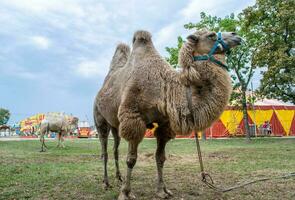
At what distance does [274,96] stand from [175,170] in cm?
1633

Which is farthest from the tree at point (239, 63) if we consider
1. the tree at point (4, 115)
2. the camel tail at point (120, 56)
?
the tree at point (4, 115)

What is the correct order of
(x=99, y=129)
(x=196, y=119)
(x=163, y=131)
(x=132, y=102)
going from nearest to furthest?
(x=196, y=119) < (x=132, y=102) < (x=163, y=131) < (x=99, y=129)

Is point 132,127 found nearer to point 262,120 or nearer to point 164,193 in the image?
point 164,193

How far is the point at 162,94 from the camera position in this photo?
15.0 ft

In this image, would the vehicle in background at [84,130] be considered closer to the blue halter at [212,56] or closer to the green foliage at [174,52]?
the green foliage at [174,52]

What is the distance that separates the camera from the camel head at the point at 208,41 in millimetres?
4496

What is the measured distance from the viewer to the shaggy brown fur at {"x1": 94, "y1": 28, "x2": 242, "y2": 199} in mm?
4305

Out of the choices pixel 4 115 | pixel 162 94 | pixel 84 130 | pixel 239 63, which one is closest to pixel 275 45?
pixel 239 63

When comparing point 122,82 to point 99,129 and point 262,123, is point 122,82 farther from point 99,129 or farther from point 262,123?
point 262,123

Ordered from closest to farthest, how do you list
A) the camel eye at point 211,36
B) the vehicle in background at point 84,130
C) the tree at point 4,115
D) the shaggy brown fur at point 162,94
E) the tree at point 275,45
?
the shaggy brown fur at point 162,94, the camel eye at point 211,36, the tree at point 275,45, the vehicle in background at point 84,130, the tree at point 4,115

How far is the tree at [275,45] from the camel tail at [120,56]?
14907 millimetres

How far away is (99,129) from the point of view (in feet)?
21.5

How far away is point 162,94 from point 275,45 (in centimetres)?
1873

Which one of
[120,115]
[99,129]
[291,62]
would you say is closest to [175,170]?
[99,129]
